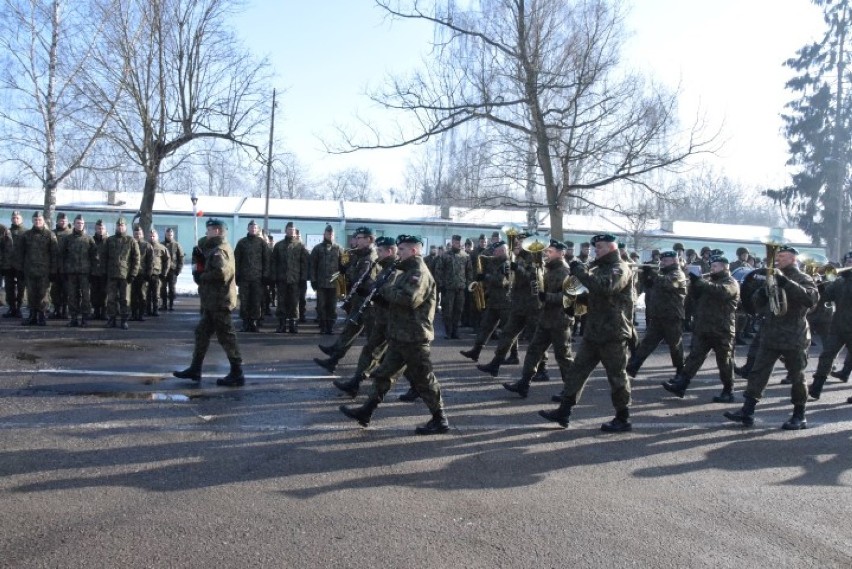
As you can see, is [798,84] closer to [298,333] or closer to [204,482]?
[298,333]

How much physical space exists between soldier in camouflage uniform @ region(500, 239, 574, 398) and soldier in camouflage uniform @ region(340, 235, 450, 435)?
2.12 metres

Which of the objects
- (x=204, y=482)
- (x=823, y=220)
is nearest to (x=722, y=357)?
(x=204, y=482)

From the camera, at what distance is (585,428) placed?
7641 mm

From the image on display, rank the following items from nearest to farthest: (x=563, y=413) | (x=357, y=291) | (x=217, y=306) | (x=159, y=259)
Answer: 1. (x=563, y=413)
2. (x=217, y=306)
3. (x=357, y=291)
4. (x=159, y=259)

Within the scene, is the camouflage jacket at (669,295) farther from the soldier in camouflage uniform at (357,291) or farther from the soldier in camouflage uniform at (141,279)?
the soldier in camouflage uniform at (141,279)

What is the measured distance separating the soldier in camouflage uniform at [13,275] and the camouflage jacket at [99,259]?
135 centimetres

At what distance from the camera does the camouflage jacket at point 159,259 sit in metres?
14.3

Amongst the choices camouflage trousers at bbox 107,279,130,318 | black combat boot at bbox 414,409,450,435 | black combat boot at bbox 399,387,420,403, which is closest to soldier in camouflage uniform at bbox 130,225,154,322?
camouflage trousers at bbox 107,279,130,318

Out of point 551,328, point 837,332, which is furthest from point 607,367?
point 837,332

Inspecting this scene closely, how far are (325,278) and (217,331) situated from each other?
5.22 meters

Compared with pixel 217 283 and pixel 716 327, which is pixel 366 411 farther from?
pixel 716 327

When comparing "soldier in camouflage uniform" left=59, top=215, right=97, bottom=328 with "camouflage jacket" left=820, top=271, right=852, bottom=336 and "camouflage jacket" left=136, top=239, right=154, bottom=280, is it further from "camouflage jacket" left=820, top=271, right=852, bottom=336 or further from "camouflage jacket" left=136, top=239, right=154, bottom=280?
"camouflage jacket" left=820, top=271, right=852, bottom=336

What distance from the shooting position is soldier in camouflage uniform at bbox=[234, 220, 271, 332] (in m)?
13.5

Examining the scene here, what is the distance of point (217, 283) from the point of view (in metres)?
8.59
